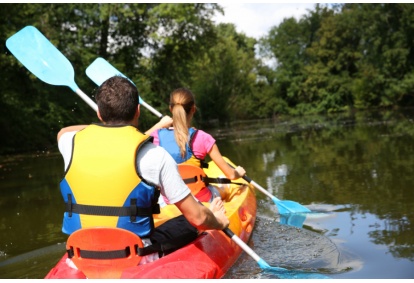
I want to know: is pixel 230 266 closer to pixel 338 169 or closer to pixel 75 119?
pixel 338 169

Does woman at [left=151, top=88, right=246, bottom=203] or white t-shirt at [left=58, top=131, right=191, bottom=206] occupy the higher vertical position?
woman at [left=151, top=88, right=246, bottom=203]

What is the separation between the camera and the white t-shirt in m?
2.26

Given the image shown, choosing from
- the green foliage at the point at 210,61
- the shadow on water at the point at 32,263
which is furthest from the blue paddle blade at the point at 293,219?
the green foliage at the point at 210,61

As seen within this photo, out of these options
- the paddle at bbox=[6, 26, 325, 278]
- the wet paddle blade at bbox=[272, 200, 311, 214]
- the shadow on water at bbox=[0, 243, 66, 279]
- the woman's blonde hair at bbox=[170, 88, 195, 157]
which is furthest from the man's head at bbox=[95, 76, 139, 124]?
the wet paddle blade at bbox=[272, 200, 311, 214]

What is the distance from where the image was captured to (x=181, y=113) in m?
3.66

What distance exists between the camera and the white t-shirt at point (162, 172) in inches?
89.0

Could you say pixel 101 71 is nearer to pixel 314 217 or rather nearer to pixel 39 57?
pixel 39 57

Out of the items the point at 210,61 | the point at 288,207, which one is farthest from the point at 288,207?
the point at 210,61

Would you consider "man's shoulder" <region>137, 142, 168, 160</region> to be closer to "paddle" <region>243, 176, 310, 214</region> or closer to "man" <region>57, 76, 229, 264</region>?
"man" <region>57, 76, 229, 264</region>

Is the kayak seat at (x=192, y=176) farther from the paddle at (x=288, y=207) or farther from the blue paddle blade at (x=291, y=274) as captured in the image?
the paddle at (x=288, y=207)

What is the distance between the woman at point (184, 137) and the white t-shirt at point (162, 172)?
1363 millimetres

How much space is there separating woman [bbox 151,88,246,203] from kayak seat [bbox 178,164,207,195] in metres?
0.04

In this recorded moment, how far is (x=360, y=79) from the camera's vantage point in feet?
110

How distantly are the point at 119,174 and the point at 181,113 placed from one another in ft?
4.67
